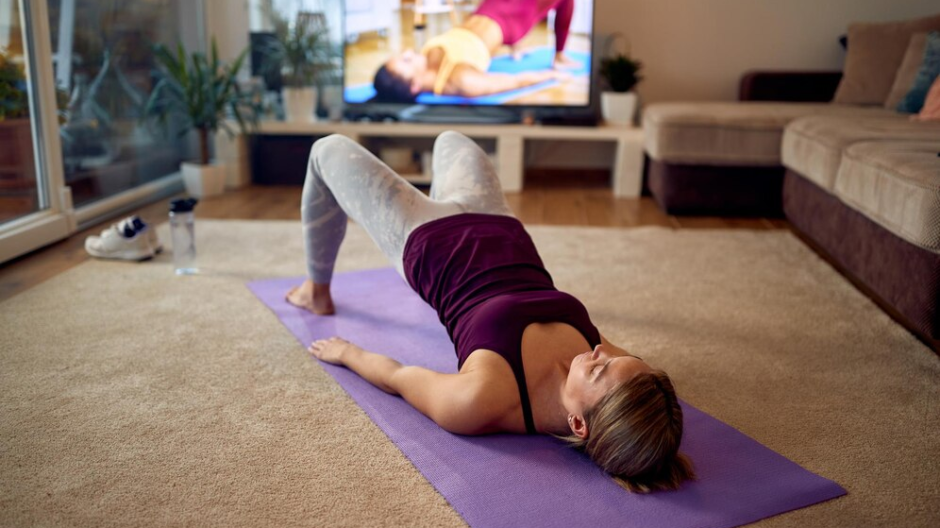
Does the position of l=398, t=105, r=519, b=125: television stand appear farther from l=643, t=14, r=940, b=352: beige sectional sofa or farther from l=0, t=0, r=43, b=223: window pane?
l=0, t=0, r=43, b=223: window pane

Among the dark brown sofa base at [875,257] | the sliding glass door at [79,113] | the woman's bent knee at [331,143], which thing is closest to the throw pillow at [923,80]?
the dark brown sofa base at [875,257]

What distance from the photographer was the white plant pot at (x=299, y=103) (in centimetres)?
468

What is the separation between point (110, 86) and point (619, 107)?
2698 millimetres

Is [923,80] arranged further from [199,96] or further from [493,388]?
[199,96]

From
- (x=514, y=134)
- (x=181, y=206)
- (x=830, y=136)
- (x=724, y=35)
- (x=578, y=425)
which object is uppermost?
(x=724, y=35)

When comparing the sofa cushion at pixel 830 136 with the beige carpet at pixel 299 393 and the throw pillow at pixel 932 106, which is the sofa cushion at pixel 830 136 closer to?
the throw pillow at pixel 932 106

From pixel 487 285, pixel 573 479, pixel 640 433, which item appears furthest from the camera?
pixel 487 285

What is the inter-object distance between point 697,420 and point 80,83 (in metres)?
3.15

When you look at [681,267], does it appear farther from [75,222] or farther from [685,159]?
[75,222]

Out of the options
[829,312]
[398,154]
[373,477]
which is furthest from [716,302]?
[398,154]

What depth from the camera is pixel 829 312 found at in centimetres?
265

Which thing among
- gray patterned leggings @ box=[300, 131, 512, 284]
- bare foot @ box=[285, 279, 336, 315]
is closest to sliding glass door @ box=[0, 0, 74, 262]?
bare foot @ box=[285, 279, 336, 315]

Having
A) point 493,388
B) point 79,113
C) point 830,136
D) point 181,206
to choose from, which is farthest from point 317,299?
point 830,136

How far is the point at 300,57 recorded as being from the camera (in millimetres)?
4656
